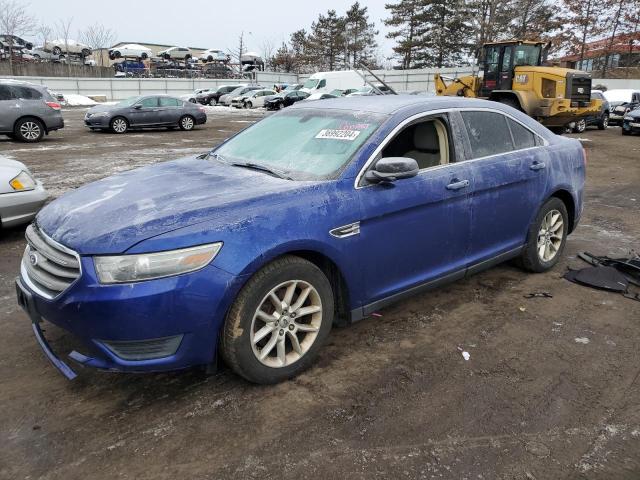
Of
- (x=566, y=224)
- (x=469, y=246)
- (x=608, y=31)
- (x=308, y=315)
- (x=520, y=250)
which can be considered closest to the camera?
(x=308, y=315)

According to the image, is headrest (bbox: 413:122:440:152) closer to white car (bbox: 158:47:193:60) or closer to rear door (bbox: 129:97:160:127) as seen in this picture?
rear door (bbox: 129:97:160:127)

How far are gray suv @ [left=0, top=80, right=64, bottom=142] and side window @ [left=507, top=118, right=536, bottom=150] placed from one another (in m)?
14.9

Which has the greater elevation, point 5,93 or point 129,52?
point 129,52

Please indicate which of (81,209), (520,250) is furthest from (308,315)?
(520,250)

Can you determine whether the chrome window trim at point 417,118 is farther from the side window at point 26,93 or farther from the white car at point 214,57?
the white car at point 214,57

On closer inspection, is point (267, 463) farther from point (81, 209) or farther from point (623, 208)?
point (623, 208)

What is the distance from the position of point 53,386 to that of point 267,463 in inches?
57.3

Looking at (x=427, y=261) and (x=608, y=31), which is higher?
(x=608, y=31)

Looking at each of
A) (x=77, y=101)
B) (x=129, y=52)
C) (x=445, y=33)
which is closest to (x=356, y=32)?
(x=445, y=33)

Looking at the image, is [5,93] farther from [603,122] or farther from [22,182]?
[603,122]

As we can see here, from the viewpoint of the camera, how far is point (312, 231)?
298 centimetres

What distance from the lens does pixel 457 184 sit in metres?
3.76

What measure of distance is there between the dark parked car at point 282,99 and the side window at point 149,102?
558 inches

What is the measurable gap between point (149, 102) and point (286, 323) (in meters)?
19.1
